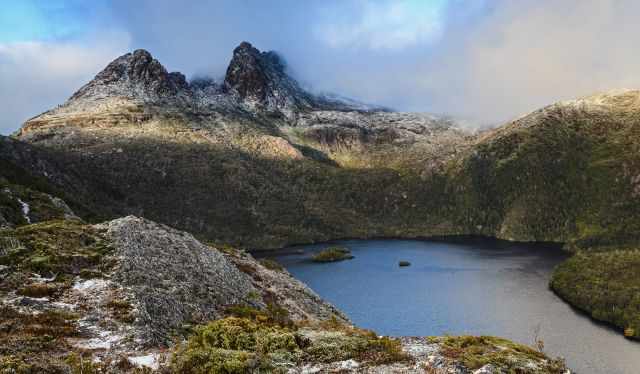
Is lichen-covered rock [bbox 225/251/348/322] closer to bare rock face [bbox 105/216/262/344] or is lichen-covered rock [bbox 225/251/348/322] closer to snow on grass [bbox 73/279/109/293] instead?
bare rock face [bbox 105/216/262/344]

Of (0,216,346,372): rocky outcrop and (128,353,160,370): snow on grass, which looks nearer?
(128,353,160,370): snow on grass

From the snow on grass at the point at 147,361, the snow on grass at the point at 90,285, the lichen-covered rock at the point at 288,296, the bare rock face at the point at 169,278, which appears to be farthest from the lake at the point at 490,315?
the snow on grass at the point at 147,361

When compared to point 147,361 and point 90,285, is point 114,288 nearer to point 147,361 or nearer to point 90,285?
point 90,285

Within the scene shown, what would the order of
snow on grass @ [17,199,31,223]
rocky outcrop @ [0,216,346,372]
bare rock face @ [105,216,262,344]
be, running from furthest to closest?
snow on grass @ [17,199,31,223], bare rock face @ [105,216,262,344], rocky outcrop @ [0,216,346,372]

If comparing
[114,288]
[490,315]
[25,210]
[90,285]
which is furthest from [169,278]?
[490,315]

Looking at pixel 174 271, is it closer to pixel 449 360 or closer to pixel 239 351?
pixel 239 351

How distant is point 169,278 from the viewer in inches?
1471

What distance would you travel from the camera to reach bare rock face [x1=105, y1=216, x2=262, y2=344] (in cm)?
3130

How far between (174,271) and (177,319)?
8018 mm

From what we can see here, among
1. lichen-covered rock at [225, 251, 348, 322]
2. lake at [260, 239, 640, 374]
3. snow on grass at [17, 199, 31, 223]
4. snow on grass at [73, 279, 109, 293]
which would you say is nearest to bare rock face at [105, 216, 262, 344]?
snow on grass at [73, 279, 109, 293]

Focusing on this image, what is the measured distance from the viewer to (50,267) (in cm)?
3425

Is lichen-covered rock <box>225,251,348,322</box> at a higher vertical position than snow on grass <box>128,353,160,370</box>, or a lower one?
lower

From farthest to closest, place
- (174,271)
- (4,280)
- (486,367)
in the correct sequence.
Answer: (174,271), (4,280), (486,367)

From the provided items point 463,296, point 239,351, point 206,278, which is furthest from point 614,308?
point 239,351
